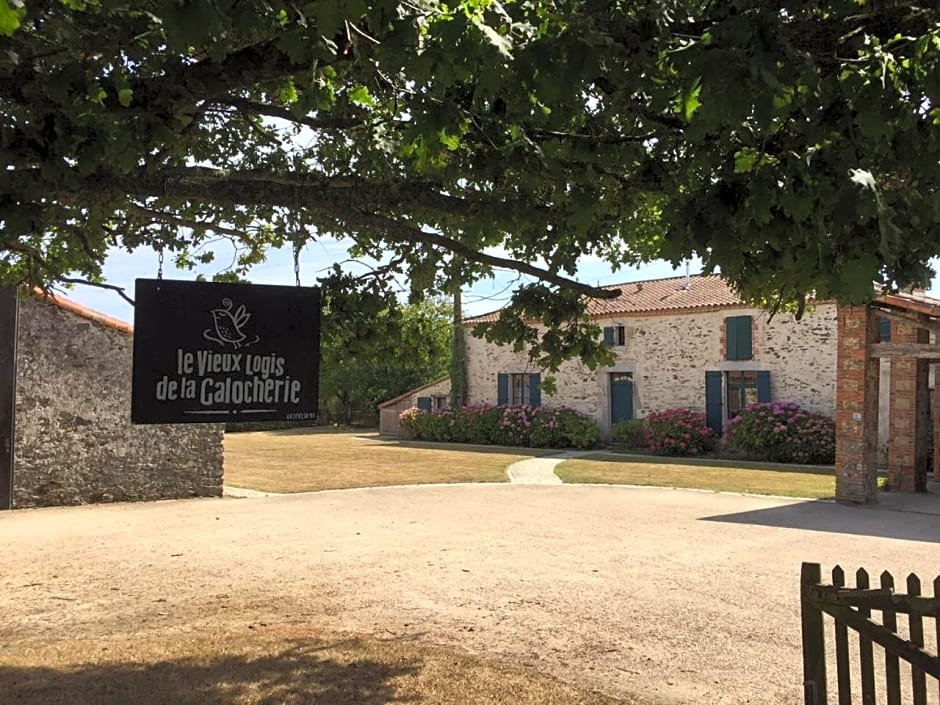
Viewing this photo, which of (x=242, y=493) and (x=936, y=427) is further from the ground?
(x=936, y=427)

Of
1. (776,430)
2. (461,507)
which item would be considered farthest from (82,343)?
(776,430)

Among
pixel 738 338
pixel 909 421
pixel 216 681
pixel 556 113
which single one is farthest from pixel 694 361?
pixel 556 113

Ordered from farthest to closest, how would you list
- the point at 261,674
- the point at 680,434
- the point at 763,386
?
the point at 680,434, the point at 763,386, the point at 261,674

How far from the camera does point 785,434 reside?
18672mm

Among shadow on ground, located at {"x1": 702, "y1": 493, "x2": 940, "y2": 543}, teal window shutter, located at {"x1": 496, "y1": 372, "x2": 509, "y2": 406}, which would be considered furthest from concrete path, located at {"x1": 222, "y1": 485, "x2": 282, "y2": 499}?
teal window shutter, located at {"x1": 496, "y1": 372, "x2": 509, "y2": 406}

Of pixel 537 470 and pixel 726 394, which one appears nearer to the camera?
pixel 537 470

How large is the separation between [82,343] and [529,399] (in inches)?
663

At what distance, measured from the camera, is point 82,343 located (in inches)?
447

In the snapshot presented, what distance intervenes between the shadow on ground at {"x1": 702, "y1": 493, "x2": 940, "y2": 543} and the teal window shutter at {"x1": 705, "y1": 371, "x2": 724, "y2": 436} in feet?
29.1

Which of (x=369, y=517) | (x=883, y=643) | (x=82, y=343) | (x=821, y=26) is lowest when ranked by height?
(x=369, y=517)

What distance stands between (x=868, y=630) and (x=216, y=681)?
366 centimetres

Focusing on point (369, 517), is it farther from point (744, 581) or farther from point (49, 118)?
point (49, 118)

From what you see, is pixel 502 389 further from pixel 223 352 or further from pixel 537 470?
pixel 223 352

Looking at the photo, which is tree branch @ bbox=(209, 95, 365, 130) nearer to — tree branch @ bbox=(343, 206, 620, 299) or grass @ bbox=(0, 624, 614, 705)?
tree branch @ bbox=(343, 206, 620, 299)
